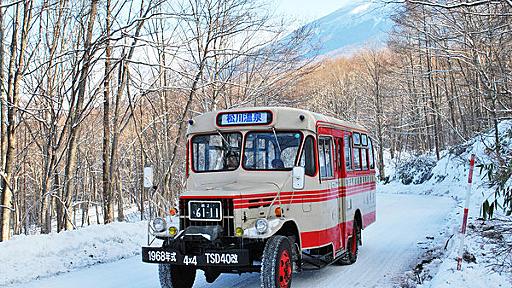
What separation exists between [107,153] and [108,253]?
6425 millimetres

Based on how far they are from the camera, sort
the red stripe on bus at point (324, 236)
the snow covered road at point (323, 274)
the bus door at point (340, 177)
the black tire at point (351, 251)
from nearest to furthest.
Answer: the red stripe on bus at point (324, 236)
the snow covered road at point (323, 274)
the bus door at point (340, 177)
the black tire at point (351, 251)

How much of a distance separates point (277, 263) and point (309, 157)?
2.00 metres

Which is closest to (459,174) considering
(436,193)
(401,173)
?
(436,193)

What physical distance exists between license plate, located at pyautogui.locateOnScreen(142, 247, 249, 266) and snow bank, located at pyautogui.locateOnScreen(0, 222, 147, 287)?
125 inches

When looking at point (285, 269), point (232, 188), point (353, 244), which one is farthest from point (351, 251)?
point (232, 188)

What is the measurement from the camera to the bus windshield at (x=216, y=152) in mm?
8055

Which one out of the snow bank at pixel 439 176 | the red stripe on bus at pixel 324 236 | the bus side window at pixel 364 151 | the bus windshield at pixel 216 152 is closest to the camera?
the red stripe on bus at pixel 324 236

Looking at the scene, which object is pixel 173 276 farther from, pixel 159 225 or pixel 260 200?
pixel 260 200

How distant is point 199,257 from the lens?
6535 millimetres

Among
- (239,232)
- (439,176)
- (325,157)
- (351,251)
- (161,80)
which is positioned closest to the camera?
(239,232)

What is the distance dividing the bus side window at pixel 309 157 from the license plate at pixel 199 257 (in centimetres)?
200

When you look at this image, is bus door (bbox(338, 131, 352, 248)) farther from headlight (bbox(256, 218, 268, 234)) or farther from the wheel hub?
headlight (bbox(256, 218, 268, 234))

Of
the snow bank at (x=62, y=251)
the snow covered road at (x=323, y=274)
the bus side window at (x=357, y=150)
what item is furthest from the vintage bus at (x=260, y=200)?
the snow bank at (x=62, y=251)

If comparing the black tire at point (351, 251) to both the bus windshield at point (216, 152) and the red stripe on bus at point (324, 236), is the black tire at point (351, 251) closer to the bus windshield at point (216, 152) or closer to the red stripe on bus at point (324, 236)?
the red stripe on bus at point (324, 236)
